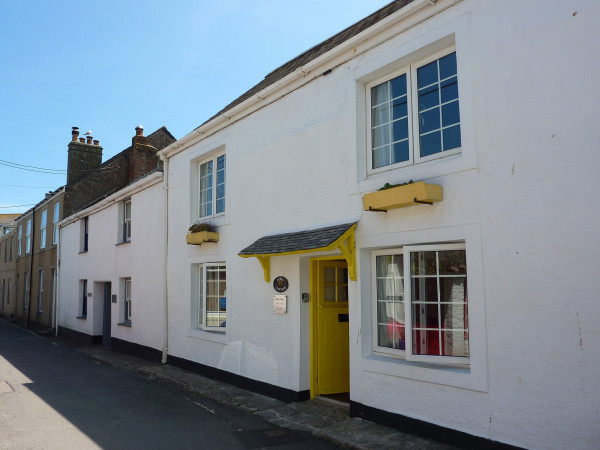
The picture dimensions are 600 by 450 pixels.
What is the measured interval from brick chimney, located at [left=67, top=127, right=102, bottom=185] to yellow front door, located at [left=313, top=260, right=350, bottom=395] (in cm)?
1709

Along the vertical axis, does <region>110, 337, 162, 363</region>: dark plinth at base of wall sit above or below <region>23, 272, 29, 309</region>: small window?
below

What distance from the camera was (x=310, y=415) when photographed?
736cm

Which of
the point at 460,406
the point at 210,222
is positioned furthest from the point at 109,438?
the point at 210,222

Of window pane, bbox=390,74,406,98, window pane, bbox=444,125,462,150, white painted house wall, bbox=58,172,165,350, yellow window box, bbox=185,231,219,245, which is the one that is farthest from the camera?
white painted house wall, bbox=58,172,165,350

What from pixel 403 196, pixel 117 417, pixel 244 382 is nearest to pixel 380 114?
pixel 403 196

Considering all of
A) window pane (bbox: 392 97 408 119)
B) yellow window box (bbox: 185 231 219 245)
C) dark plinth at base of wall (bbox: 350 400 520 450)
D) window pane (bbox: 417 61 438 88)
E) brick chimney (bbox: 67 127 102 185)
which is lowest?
dark plinth at base of wall (bbox: 350 400 520 450)

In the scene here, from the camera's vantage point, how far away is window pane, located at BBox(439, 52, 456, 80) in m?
6.24

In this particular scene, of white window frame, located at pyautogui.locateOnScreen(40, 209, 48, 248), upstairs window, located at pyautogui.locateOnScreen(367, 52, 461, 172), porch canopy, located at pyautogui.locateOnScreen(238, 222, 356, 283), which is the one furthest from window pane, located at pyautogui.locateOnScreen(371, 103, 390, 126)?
white window frame, located at pyautogui.locateOnScreen(40, 209, 48, 248)

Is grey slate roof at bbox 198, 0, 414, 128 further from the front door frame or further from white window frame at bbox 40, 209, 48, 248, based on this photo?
white window frame at bbox 40, 209, 48, 248

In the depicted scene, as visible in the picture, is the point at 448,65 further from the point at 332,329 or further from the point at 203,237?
the point at 203,237

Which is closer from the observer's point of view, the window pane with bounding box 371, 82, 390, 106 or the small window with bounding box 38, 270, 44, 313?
the window pane with bounding box 371, 82, 390, 106

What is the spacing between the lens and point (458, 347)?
5.92m

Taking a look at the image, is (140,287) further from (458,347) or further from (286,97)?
(458,347)

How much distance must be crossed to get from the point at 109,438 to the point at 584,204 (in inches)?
243
